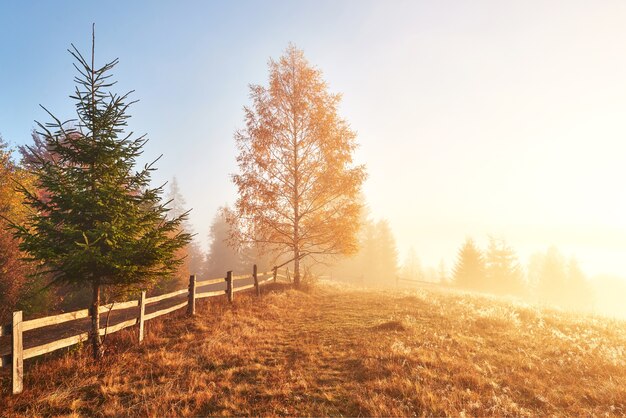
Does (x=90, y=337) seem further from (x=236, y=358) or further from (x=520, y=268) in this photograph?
(x=520, y=268)

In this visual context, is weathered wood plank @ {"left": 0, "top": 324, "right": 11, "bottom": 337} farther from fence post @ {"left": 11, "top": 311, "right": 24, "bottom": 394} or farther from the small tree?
the small tree

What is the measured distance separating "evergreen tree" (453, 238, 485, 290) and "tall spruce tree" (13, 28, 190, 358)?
43.5m

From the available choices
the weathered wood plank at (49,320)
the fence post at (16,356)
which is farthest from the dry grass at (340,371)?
the weathered wood plank at (49,320)

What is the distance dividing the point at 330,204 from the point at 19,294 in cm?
1526

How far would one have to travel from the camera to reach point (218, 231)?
153 feet

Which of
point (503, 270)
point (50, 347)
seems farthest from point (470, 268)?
point (50, 347)

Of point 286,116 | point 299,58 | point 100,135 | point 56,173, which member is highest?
point 299,58

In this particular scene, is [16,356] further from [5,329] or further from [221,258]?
[221,258]

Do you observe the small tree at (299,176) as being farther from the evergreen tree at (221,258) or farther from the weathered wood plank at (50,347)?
the evergreen tree at (221,258)

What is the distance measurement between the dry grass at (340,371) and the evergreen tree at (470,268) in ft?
109

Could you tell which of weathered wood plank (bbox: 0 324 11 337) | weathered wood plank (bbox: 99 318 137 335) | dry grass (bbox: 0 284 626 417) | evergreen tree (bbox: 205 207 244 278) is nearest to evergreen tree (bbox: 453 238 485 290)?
evergreen tree (bbox: 205 207 244 278)

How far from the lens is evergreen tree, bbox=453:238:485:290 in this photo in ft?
138

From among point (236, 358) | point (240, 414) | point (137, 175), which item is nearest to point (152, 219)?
point (137, 175)

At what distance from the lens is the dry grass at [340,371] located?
5348mm
